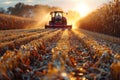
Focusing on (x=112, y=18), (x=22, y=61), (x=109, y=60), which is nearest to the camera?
(x=22, y=61)

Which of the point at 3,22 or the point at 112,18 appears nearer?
the point at 112,18

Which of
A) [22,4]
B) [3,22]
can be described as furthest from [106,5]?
[22,4]

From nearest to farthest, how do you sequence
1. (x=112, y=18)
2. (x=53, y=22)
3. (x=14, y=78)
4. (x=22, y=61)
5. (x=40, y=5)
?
(x=14, y=78)
(x=22, y=61)
(x=112, y=18)
(x=53, y=22)
(x=40, y=5)

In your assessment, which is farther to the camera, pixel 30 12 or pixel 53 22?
pixel 30 12

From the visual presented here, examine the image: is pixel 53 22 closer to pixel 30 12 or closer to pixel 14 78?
pixel 14 78

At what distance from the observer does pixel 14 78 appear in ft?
18.2

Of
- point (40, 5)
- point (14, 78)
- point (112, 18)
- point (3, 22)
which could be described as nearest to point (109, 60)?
point (14, 78)

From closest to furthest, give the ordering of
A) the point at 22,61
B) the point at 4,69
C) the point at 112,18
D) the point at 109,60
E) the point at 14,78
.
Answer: the point at 4,69 < the point at 14,78 < the point at 22,61 < the point at 109,60 < the point at 112,18

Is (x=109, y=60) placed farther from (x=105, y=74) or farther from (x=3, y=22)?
(x=3, y=22)

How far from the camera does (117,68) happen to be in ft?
17.2

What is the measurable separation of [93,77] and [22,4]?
484 feet

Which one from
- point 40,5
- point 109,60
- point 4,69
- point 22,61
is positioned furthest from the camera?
point 40,5

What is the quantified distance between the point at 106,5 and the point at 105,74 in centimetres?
1753

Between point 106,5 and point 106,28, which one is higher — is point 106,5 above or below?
above
